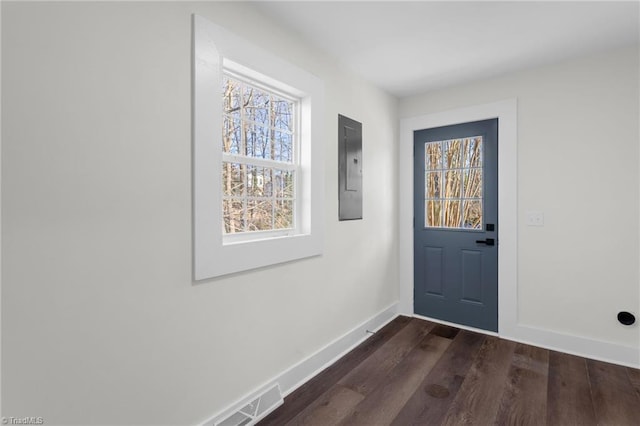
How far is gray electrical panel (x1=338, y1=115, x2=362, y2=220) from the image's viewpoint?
2.59 meters

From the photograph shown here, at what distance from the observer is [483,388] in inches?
81.7

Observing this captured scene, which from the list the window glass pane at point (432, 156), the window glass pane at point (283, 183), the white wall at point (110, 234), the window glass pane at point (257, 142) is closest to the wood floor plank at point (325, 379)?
the white wall at point (110, 234)

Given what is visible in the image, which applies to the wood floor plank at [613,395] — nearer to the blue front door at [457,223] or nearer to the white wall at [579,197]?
the white wall at [579,197]

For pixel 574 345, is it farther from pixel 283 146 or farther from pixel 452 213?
pixel 283 146

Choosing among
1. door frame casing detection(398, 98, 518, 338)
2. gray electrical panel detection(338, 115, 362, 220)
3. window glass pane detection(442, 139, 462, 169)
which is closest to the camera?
gray electrical panel detection(338, 115, 362, 220)

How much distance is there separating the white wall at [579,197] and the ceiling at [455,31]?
216 millimetres

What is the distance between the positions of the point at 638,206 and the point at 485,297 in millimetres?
1337

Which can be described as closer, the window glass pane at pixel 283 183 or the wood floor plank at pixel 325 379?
the wood floor plank at pixel 325 379

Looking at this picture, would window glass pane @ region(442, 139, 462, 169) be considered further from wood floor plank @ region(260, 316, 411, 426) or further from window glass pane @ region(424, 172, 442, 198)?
wood floor plank @ region(260, 316, 411, 426)

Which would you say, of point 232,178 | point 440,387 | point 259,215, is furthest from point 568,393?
point 232,178

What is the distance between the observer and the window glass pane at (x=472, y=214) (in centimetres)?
301

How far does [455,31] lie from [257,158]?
160 cm

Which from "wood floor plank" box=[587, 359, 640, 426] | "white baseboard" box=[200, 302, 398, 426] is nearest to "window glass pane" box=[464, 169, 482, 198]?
"white baseboard" box=[200, 302, 398, 426]

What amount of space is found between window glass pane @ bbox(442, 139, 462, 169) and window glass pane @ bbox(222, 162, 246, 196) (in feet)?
7.13
